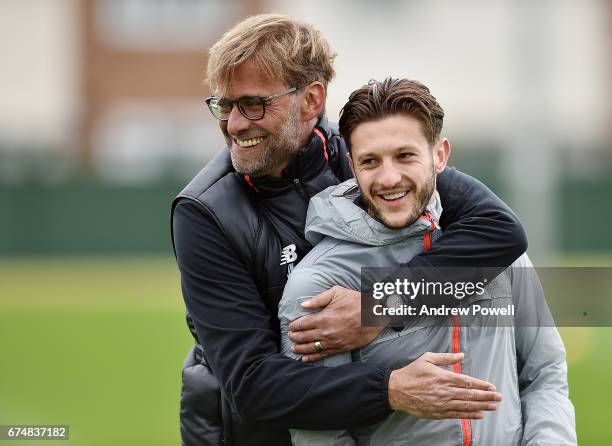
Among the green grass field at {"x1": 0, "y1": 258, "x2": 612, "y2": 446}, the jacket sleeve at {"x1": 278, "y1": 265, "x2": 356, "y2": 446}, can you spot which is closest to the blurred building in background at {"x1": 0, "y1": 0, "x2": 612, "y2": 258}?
the green grass field at {"x1": 0, "y1": 258, "x2": 612, "y2": 446}

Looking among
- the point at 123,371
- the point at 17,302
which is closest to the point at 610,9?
the point at 17,302

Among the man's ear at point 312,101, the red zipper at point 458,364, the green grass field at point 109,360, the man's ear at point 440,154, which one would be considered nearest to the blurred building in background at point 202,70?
the green grass field at point 109,360

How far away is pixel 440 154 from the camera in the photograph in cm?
342

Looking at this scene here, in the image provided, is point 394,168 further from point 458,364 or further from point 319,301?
point 458,364

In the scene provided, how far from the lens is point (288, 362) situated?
3281 millimetres

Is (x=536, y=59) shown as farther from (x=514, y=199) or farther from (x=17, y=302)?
(x=17, y=302)

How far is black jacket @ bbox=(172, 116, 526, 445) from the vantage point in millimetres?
3205

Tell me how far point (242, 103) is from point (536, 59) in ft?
42.5

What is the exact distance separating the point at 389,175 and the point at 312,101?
794mm

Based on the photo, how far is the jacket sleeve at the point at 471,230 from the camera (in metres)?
3.36

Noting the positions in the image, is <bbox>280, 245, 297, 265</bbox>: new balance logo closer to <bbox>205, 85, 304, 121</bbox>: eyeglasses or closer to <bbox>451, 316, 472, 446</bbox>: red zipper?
<bbox>205, 85, 304, 121</bbox>: eyeglasses

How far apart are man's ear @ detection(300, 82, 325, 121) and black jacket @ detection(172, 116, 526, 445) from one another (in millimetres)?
114

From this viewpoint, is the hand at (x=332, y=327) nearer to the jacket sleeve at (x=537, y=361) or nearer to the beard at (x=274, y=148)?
the jacket sleeve at (x=537, y=361)

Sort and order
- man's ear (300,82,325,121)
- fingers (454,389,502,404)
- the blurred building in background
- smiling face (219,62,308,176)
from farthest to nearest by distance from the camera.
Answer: the blurred building in background < man's ear (300,82,325,121) < smiling face (219,62,308,176) < fingers (454,389,502,404)
